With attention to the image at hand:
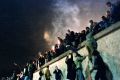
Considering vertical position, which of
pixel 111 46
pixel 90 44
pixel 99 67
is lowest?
pixel 99 67

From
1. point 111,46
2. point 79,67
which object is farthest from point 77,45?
point 111,46

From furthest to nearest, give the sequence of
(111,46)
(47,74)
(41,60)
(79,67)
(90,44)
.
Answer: (41,60) → (47,74) → (79,67) → (90,44) → (111,46)

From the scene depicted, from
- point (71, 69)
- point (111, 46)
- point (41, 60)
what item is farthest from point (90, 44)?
point (41, 60)

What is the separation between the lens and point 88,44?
755 inches

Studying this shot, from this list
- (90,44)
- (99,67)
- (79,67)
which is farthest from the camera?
(79,67)

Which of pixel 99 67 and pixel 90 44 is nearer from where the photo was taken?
pixel 99 67

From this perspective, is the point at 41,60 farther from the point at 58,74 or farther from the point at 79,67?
the point at 79,67

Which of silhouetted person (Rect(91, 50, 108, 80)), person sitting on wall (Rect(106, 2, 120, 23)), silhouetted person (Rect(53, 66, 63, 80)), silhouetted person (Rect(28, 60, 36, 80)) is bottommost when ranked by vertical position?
silhouetted person (Rect(91, 50, 108, 80))

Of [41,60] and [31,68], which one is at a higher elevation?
[41,60]

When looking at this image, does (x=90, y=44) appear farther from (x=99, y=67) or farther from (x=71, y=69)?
(x=71, y=69)

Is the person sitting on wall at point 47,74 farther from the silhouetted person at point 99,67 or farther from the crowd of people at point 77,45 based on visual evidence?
the silhouetted person at point 99,67

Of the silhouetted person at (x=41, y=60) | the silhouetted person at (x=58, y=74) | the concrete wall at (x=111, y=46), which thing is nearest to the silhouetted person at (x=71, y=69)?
the concrete wall at (x=111, y=46)

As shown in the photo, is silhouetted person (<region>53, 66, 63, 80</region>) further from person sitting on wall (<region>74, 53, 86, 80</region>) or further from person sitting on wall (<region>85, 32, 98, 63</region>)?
person sitting on wall (<region>85, 32, 98, 63</region>)

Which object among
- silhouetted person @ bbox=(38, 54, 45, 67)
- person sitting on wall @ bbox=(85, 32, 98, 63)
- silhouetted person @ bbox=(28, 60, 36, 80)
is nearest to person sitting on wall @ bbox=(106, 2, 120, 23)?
person sitting on wall @ bbox=(85, 32, 98, 63)
